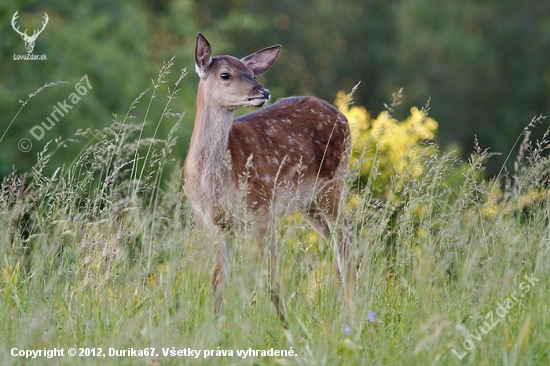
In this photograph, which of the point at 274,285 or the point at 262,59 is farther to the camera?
the point at 262,59

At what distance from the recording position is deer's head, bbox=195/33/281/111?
6.15 meters

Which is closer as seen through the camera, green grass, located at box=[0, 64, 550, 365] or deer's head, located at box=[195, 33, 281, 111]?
green grass, located at box=[0, 64, 550, 365]

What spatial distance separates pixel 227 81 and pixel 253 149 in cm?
54

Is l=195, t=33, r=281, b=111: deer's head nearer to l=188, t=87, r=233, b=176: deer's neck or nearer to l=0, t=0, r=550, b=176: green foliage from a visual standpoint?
l=188, t=87, r=233, b=176: deer's neck

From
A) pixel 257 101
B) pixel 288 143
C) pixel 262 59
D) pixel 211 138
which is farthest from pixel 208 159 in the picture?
pixel 262 59

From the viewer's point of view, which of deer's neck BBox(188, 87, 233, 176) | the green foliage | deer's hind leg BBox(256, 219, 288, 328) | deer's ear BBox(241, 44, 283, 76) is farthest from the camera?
the green foliage

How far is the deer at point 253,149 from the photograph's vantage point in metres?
6.04

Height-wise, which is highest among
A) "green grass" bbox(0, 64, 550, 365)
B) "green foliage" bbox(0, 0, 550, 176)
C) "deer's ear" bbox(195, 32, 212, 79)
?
"green foliage" bbox(0, 0, 550, 176)

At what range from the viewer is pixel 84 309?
168 inches

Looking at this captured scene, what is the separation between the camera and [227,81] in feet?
20.6

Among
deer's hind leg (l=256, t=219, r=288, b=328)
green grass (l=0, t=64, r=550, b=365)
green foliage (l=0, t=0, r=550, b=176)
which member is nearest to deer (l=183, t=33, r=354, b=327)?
deer's hind leg (l=256, t=219, r=288, b=328)

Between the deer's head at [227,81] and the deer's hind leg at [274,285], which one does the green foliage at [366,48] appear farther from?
the deer's hind leg at [274,285]

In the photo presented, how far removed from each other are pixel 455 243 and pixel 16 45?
40.1 ft

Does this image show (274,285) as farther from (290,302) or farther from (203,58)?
(203,58)
